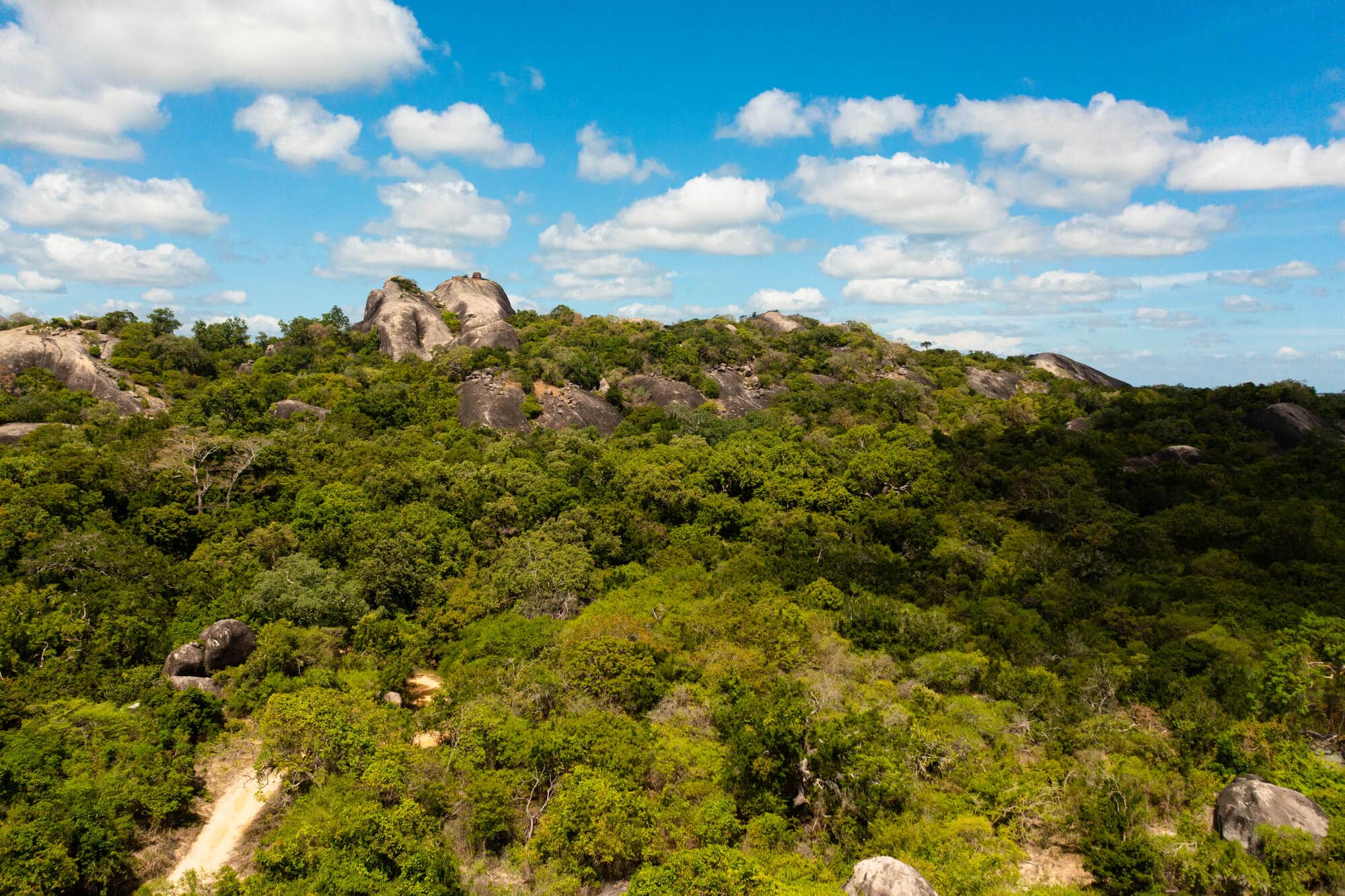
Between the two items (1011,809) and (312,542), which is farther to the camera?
(312,542)

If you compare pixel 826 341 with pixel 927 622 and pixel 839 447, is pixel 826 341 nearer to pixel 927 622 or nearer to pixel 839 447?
pixel 839 447

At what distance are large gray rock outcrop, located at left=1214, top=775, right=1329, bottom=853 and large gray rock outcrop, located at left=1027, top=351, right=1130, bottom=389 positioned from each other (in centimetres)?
6456

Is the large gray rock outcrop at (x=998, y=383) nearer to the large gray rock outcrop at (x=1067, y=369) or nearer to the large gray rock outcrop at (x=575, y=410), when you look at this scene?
the large gray rock outcrop at (x=1067, y=369)

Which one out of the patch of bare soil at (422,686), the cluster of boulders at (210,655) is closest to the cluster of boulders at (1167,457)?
the patch of bare soil at (422,686)

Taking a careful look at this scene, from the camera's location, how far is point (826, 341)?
7225 cm

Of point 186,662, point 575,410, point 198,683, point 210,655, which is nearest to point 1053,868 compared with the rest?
point 198,683

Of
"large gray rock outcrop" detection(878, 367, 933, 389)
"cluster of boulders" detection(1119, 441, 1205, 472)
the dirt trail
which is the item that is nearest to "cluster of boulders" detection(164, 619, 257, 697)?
the dirt trail

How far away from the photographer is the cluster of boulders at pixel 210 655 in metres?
23.2

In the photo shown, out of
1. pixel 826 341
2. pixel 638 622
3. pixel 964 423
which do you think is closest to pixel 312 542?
pixel 638 622

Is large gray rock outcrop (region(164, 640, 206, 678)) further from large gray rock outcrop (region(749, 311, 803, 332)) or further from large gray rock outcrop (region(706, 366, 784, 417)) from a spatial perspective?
large gray rock outcrop (region(749, 311, 803, 332))

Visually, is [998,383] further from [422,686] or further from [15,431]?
[15,431]

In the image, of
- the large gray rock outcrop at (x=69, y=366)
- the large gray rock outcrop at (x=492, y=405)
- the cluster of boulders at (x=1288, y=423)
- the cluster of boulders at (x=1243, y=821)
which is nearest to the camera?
the cluster of boulders at (x=1243, y=821)

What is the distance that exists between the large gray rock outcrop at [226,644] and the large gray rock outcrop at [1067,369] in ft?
247

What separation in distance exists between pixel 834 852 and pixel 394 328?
59.4 meters
